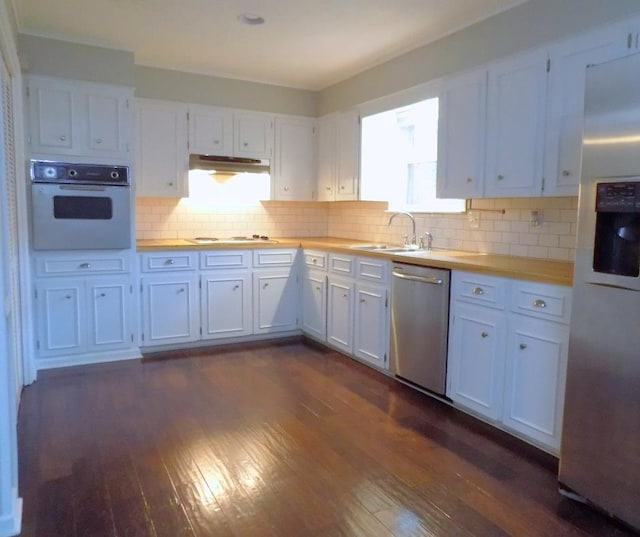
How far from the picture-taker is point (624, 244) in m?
2.00

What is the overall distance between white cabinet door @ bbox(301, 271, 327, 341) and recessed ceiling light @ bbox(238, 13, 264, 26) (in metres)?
2.10

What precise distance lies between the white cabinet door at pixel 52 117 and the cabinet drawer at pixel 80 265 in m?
0.81

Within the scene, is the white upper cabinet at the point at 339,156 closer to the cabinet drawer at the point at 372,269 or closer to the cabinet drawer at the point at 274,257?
the cabinet drawer at the point at 274,257

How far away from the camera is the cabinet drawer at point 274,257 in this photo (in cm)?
468

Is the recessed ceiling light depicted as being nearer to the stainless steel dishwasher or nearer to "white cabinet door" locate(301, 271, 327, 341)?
the stainless steel dishwasher

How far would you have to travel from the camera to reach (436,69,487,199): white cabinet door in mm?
3312

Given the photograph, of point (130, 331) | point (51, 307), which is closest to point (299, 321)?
point (130, 331)

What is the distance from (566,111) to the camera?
9.13 feet

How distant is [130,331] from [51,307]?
626mm

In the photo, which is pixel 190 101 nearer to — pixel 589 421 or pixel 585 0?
pixel 585 0

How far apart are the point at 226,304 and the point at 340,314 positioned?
1.07 metres

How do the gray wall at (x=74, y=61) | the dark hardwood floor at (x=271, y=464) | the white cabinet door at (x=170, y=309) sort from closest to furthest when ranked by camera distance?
1. the dark hardwood floor at (x=271, y=464)
2. the gray wall at (x=74, y=61)
3. the white cabinet door at (x=170, y=309)

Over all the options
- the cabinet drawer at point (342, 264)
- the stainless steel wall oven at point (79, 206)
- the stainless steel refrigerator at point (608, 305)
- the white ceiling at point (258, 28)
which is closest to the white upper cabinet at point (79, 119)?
the stainless steel wall oven at point (79, 206)

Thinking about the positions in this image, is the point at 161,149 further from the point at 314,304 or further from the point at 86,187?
the point at 314,304
